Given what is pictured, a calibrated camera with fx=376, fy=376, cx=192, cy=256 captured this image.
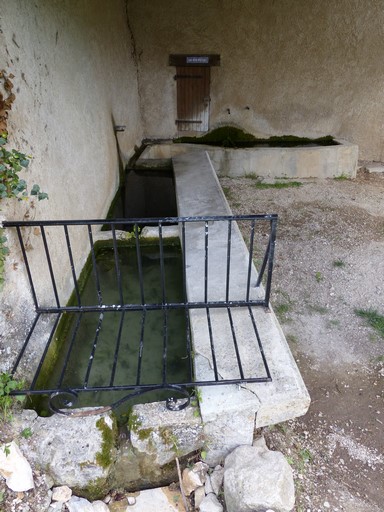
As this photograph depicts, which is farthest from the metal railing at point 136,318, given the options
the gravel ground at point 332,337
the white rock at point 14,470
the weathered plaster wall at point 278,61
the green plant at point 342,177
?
the weathered plaster wall at point 278,61

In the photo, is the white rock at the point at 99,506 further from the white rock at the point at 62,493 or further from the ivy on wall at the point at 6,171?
the ivy on wall at the point at 6,171

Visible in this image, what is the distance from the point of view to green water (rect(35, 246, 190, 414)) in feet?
7.24

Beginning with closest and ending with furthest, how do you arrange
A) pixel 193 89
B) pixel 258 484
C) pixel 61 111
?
pixel 258 484, pixel 61 111, pixel 193 89

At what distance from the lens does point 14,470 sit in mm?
1557

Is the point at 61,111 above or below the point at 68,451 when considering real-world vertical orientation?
above

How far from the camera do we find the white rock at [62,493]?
1.63 m

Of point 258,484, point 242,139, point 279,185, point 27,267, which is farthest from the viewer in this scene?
point 242,139

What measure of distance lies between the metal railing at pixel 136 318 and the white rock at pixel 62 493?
313 millimetres

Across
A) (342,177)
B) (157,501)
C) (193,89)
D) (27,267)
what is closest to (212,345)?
(157,501)

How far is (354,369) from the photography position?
2529 mm

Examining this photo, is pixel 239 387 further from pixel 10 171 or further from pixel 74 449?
pixel 10 171

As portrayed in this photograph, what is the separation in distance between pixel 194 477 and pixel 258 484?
1.12ft

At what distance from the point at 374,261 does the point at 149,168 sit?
137 inches

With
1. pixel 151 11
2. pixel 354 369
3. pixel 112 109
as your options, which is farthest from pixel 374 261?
pixel 151 11
